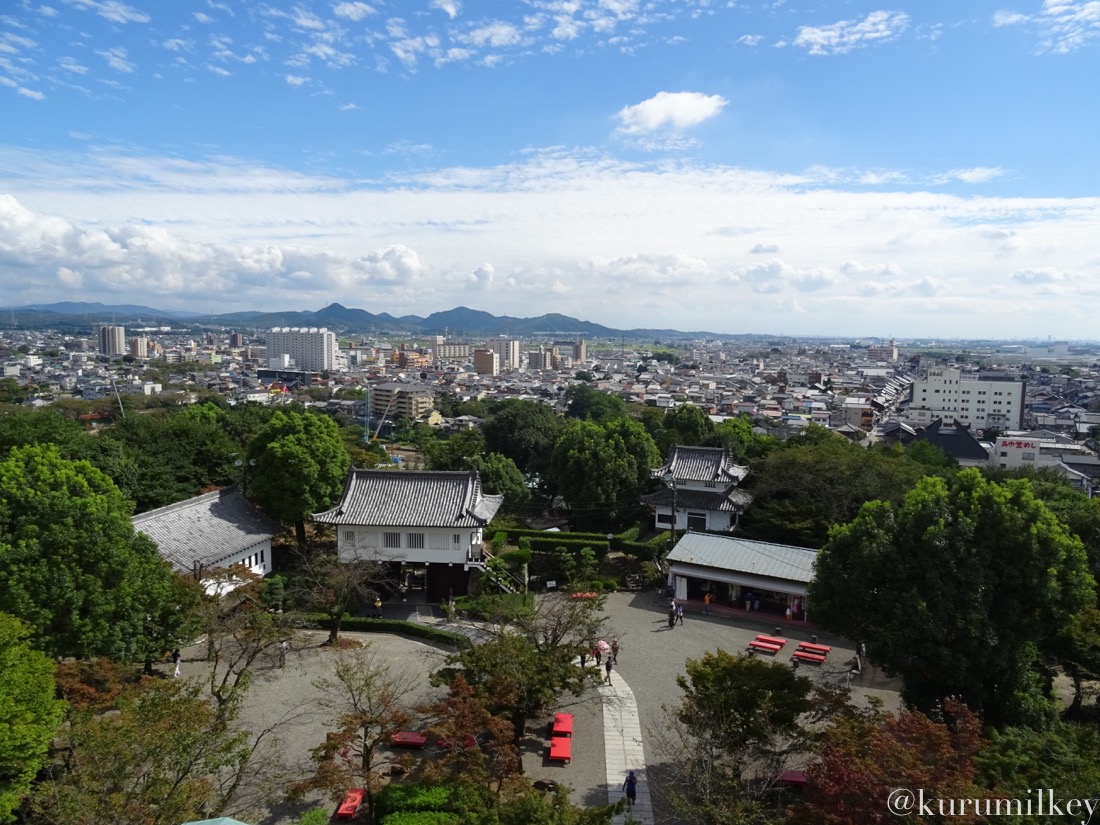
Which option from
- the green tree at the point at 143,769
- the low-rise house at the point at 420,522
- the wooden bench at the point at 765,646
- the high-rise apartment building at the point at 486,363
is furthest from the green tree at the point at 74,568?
the high-rise apartment building at the point at 486,363

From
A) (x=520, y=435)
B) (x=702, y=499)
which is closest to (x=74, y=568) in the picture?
(x=702, y=499)

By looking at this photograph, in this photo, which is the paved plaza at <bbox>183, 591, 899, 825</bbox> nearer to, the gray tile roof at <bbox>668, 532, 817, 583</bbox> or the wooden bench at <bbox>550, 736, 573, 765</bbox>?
the wooden bench at <bbox>550, 736, 573, 765</bbox>

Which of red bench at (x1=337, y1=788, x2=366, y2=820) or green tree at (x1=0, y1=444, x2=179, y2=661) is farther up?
green tree at (x1=0, y1=444, x2=179, y2=661)

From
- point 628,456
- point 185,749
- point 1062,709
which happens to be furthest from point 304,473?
point 1062,709

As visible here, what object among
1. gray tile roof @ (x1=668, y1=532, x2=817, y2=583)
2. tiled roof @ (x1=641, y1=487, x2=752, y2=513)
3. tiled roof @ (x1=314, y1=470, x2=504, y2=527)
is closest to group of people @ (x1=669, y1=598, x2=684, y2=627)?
gray tile roof @ (x1=668, y1=532, x2=817, y2=583)

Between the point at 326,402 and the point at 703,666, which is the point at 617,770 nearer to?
the point at 703,666

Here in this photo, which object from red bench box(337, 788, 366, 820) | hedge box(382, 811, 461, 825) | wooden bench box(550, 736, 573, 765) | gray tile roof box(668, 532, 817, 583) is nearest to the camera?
hedge box(382, 811, 461, 825)
